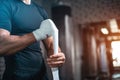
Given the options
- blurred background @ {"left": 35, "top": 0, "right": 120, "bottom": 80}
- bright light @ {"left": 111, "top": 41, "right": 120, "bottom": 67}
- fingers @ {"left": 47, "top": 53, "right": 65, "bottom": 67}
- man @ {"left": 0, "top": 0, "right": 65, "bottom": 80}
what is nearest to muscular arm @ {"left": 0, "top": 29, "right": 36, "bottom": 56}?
man @ {"left": 0, "top": 0, "right": 65, "bottom": 80}

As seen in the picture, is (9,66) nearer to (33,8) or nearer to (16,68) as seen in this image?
(16,68)

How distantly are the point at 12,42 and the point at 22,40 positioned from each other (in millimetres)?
43

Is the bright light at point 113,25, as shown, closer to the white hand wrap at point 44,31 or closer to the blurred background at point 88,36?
the blurred background at point 88,36

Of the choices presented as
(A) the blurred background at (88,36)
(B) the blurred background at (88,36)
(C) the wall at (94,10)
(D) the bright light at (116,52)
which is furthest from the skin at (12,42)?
A: (C) the wall at (94,10)

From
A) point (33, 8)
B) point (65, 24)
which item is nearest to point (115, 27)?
point (65, 24)

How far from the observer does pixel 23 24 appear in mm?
1126

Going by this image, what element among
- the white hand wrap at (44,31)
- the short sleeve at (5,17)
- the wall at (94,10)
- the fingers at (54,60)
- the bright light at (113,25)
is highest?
the wall at (94,10)

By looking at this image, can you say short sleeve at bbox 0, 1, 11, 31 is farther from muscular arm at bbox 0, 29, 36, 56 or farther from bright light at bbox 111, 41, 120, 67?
bright light at bbox 111, 41, 120, 67

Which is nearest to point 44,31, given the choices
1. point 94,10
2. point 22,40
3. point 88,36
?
point 22,40

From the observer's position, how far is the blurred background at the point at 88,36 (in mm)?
2340

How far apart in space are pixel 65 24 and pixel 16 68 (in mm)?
1243

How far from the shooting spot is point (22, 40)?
1.05 m

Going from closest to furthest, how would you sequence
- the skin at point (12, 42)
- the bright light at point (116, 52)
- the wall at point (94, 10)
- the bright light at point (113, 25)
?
the skin at point (12, 42) < the bright light at point (116, 52) < the bright light at point (113, 25) < the wall at point (94, 10)

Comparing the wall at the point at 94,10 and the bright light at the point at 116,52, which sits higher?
the wall at the point at 94,10
